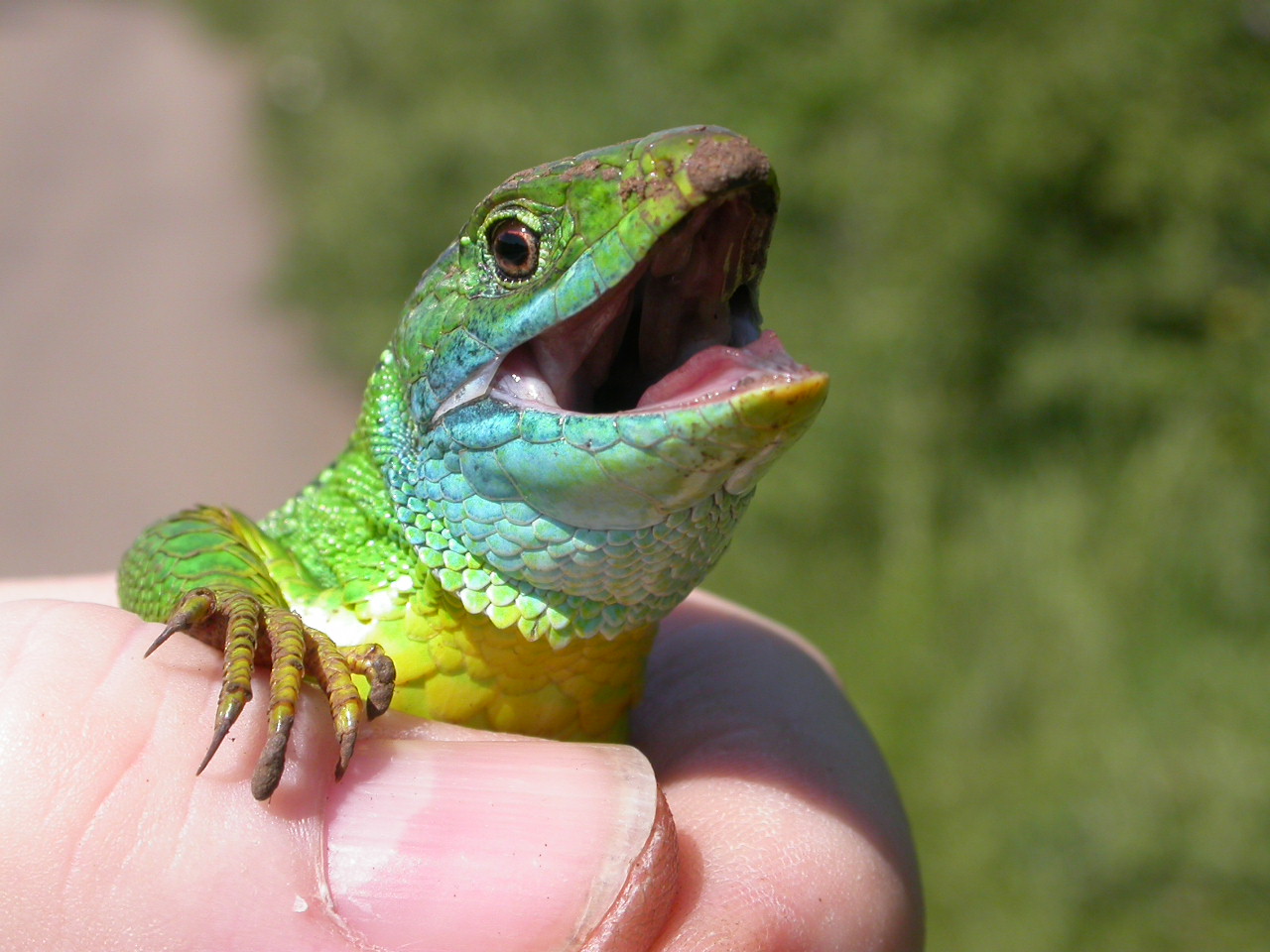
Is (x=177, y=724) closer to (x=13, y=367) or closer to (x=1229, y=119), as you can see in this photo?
(x=1229, y=119)

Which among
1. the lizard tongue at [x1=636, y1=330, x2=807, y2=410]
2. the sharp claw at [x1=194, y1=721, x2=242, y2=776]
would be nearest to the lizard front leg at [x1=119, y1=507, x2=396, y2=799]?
the sharp claw at [x1=194, y1=721, x2=242, y2=776]

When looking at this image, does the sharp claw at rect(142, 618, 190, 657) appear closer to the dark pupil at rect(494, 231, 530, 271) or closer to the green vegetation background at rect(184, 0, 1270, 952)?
the dark pupil at rect(494, 231, 530, 271)

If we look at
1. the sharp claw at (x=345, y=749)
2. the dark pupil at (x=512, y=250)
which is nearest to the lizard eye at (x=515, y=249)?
the dark pupil at (x=512, y=250)

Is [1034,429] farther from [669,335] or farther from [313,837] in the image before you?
[313,837]

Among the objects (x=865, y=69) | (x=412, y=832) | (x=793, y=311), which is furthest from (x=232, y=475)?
(x=412, y=832)

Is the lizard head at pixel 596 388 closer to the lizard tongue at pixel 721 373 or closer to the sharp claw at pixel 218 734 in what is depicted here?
the lizard tongue at pixel 721 373

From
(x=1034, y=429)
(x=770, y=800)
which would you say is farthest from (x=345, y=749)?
(x=1034, y=429)
